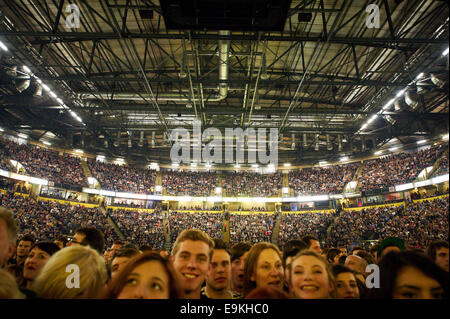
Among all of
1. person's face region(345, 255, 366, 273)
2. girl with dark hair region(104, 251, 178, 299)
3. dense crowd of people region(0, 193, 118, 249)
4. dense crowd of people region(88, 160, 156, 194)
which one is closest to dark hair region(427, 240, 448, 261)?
person's face region(345, 255, 366, 273)

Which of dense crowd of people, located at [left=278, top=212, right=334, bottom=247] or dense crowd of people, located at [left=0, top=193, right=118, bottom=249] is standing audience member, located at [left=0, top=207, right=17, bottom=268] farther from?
dense crowd of people, located at [left=278, top=212, right=334, bottom=247]

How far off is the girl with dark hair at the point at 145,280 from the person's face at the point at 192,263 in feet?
1.67

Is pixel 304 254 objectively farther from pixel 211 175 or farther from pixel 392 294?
pixel 211 175

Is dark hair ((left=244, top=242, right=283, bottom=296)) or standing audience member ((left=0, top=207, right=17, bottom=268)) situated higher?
standing audience member ((left=0, top=207, right=17, bottom=268))

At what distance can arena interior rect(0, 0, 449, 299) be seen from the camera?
6.16ft

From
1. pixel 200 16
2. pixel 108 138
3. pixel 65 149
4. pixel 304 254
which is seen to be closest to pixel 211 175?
pixel 108 138

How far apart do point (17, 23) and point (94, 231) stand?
1354cm

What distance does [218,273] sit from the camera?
8.34 ft

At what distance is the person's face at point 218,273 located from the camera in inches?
98.2

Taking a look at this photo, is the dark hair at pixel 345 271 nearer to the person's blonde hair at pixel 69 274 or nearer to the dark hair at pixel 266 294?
the dark hair at pixel 266 294

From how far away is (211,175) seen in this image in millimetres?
31172

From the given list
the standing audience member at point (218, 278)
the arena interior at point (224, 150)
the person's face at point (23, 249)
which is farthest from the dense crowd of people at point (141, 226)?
the standing audience member at point (218, 278)

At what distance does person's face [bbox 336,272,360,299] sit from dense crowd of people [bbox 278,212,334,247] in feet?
60.9

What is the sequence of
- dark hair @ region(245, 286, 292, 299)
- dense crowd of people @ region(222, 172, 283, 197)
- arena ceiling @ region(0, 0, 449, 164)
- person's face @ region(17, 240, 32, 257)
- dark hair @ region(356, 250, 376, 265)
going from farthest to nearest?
dense crowd of people @ region(222, 172, 283, 197)
arena ceiling @ region(0, 0, 449, 164)
dark hair @ region(356, 250, 376, 265)
person's face @ region(17, 240, 32, 257)
dark hair @ region(245, 286, 292, 299)
